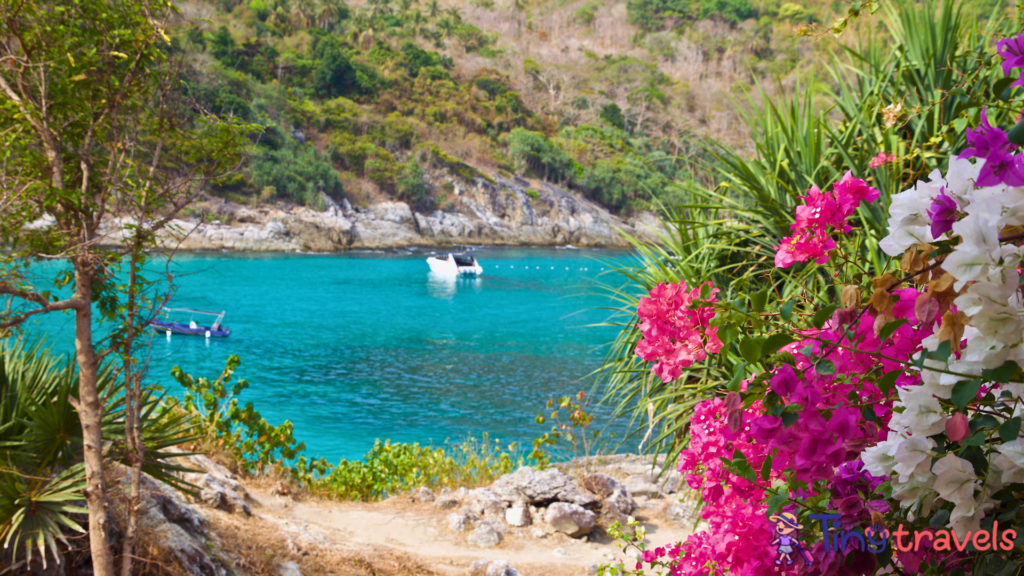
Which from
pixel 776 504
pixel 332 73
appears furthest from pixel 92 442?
pixel 332 73

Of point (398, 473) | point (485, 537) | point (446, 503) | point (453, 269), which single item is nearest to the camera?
point (485, 537)

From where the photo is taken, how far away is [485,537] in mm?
4961

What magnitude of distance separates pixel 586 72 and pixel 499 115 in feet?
82.2

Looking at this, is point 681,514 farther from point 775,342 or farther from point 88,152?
point 775,342

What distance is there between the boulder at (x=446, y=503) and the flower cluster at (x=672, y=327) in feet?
15.5

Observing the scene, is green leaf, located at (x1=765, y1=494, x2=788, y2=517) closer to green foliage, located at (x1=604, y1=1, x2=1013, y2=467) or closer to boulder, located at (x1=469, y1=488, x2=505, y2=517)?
green foliage, located at (x1=604, y1=1, x2=1013, y2=467)

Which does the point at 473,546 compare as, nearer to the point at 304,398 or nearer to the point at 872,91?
the point at 872,91

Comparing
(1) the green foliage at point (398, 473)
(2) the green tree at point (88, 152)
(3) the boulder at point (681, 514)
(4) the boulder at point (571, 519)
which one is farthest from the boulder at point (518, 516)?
(2) the green tree at point (88, 152)

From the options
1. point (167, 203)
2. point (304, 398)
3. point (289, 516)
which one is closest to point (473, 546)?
point (289, 516)

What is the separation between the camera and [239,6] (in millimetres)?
63531

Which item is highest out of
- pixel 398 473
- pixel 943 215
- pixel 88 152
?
pixel 88 152

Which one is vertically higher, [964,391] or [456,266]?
[964,391]

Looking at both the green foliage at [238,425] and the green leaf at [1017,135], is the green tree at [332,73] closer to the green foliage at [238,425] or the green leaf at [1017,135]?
the green foliage at [238,425]

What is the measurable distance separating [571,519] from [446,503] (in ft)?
4.10
